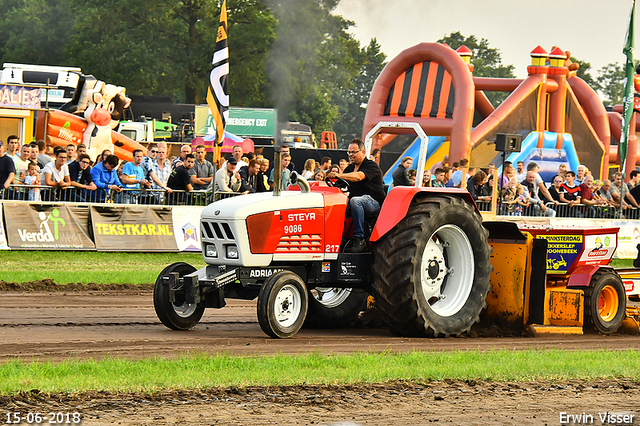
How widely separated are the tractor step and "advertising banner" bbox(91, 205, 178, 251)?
9.13 meters

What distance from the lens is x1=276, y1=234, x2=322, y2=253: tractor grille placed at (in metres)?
8.32

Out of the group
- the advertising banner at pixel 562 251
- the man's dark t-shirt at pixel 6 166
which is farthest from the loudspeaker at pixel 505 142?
the man's dark t-shirt at pixel 6 166

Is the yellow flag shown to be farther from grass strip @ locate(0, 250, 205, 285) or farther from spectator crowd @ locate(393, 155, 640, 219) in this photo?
spectator crowd @ locate(393, 155, 640, 219)

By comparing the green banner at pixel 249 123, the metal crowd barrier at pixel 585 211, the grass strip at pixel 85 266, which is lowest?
the grass strip at pixel 85 266

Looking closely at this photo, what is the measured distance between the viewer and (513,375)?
6.59m

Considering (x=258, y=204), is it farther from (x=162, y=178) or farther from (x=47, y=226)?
(x=162, y=178)

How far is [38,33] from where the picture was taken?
2311 inches

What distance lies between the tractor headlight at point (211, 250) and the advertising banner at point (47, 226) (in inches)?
311

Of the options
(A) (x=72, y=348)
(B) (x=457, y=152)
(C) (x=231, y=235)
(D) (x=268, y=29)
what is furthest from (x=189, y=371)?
(D) (x=268, y=29)

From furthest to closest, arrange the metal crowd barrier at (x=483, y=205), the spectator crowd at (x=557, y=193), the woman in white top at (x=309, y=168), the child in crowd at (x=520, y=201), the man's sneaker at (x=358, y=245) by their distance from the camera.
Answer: the child in crowd at (x=520, y=201)
the spectator crowd at (x=557, y=193)
the woman in white top at (x=309, y=168)
the metal crowd barrier at (x=483, y=205)
the man's sneaker at (x=358, y=245)

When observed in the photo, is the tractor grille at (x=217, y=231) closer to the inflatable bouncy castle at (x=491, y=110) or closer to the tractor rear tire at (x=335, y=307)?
the tractor rear tire at (x=335, y=307)

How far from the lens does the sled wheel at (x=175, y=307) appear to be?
8.53 m

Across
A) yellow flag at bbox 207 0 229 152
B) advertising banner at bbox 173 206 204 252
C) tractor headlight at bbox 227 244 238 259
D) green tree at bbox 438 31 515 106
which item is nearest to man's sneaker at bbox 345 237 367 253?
tractor headlight at bbox 227 244 238 259

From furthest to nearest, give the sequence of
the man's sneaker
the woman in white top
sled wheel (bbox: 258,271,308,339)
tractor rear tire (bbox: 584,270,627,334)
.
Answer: the woman in white top, tractor rear tire (bbox: 584,270,627,334), the man's sneaker, sled wheel (bbox: 258,271,308,339)
